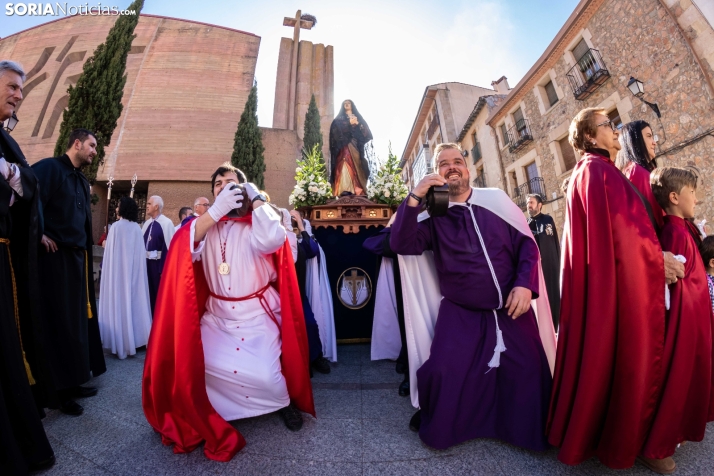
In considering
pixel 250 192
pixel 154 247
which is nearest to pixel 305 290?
pixel 250 192

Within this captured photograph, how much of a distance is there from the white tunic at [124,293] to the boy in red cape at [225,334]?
2.32 meters

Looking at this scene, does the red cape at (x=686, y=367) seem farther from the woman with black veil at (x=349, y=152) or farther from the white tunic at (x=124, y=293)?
the white tunic at (x=124, y=293)

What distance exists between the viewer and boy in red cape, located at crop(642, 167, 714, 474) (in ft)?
4.82

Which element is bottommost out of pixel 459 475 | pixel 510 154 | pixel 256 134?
pixel 459 475

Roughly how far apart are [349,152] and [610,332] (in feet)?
15.7

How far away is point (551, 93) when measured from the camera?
13531mm

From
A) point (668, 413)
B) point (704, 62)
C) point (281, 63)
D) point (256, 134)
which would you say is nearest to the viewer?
point (668, 413)

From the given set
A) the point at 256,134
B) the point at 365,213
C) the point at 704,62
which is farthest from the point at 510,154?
the point at 365,213

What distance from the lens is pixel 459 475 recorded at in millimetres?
1578

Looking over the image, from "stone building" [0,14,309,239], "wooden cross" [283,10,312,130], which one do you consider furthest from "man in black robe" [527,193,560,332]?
"wooden cross" [283,10,312,130]

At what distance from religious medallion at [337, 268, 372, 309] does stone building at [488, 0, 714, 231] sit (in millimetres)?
5851

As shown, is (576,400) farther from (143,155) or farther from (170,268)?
(143,155)

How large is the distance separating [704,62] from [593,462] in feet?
34.2

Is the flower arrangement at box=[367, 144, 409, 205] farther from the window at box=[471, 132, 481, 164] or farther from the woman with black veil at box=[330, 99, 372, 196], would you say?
the window at box=[471, 132, 481, 164]
